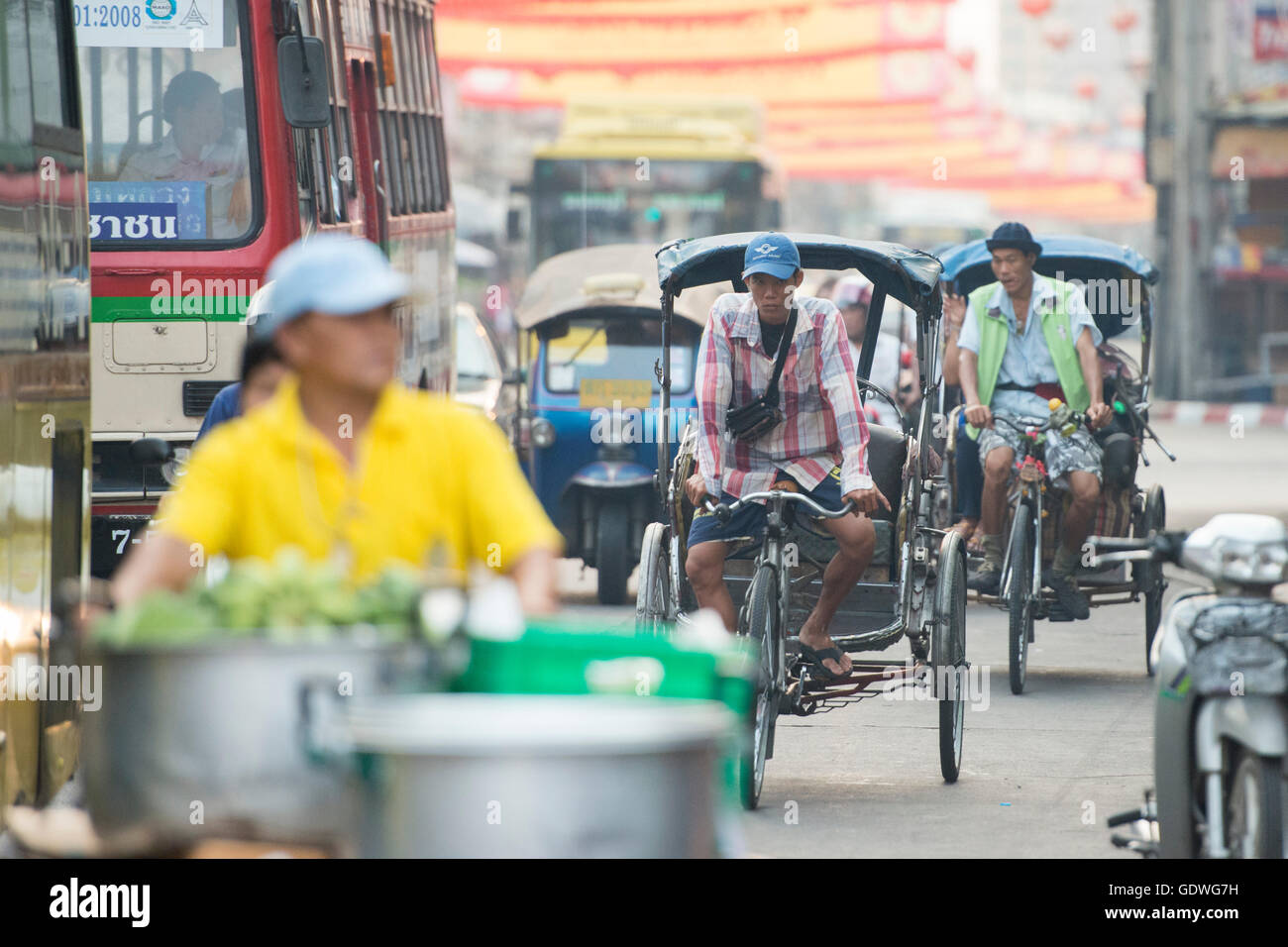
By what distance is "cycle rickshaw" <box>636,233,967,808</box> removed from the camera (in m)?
7.15

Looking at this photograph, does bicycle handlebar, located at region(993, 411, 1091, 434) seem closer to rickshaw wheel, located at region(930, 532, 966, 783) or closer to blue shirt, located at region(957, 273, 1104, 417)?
blue shirt, located at region(957, 273, 1104, 417)

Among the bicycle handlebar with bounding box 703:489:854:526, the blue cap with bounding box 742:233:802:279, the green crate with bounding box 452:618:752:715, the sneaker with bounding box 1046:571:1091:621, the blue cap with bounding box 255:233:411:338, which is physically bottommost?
the sneaker with bounding box 1046:571:1091:621

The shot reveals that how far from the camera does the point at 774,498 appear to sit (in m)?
7.21

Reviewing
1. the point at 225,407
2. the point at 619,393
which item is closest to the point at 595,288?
the point at 619,393

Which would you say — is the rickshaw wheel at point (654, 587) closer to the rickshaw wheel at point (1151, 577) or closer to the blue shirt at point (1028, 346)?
the blue shirt at point (1028, 346)

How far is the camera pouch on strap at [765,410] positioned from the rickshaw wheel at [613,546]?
5217 millimetres

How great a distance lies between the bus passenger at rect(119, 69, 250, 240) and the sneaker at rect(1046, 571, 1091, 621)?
4.08 meters

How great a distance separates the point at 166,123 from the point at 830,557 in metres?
3.85

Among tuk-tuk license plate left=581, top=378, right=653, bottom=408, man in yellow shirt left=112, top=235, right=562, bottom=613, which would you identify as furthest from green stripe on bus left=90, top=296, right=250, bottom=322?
man in yellow shirt left=112, top=235, right=562, bottom=613

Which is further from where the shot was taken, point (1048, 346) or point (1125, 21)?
point (1125, 21)

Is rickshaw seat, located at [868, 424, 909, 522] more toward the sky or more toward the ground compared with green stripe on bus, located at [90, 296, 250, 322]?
more toward the ground

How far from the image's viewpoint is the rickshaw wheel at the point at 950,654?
7.64m

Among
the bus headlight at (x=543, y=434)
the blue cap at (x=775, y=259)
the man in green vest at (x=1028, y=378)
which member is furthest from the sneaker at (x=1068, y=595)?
the bus headlight at (x=543, y=434)

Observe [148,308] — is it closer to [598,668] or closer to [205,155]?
[205,155]
